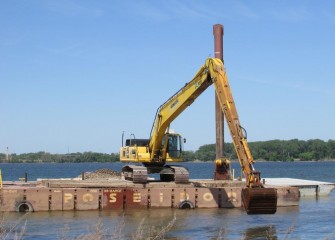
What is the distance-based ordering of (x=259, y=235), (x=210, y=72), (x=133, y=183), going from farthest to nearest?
1. (x=133, y=183)
2. (x=210, y=72)
3. (x=259, y=235)

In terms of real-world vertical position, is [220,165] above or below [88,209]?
above

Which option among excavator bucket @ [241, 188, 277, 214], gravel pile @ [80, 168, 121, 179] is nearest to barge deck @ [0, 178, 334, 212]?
excavator bucket @ [241, 188, 277, 214]

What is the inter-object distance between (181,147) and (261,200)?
12230 millimetres

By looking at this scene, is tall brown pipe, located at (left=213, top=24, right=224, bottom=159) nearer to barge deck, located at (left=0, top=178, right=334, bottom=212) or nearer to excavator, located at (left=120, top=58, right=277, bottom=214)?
excavator, located at (left=120, top=58, right=277, bottom=214)

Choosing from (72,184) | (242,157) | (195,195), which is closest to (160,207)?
(195,195)

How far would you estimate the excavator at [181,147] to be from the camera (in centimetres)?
2300

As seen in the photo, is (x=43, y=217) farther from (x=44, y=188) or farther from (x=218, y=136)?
(x=218, y=136)

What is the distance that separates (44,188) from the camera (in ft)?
96.5

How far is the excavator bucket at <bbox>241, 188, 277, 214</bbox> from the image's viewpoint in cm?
2283

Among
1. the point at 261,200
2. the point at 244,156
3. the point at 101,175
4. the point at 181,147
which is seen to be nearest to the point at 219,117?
the point at 181,147

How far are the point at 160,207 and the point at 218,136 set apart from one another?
961 centimetres

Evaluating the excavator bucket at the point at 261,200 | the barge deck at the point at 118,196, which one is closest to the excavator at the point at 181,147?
the excavator bucket at the point at 261,200

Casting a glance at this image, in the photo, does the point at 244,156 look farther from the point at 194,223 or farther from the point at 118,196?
the point at 118,196

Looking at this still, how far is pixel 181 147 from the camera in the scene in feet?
114
